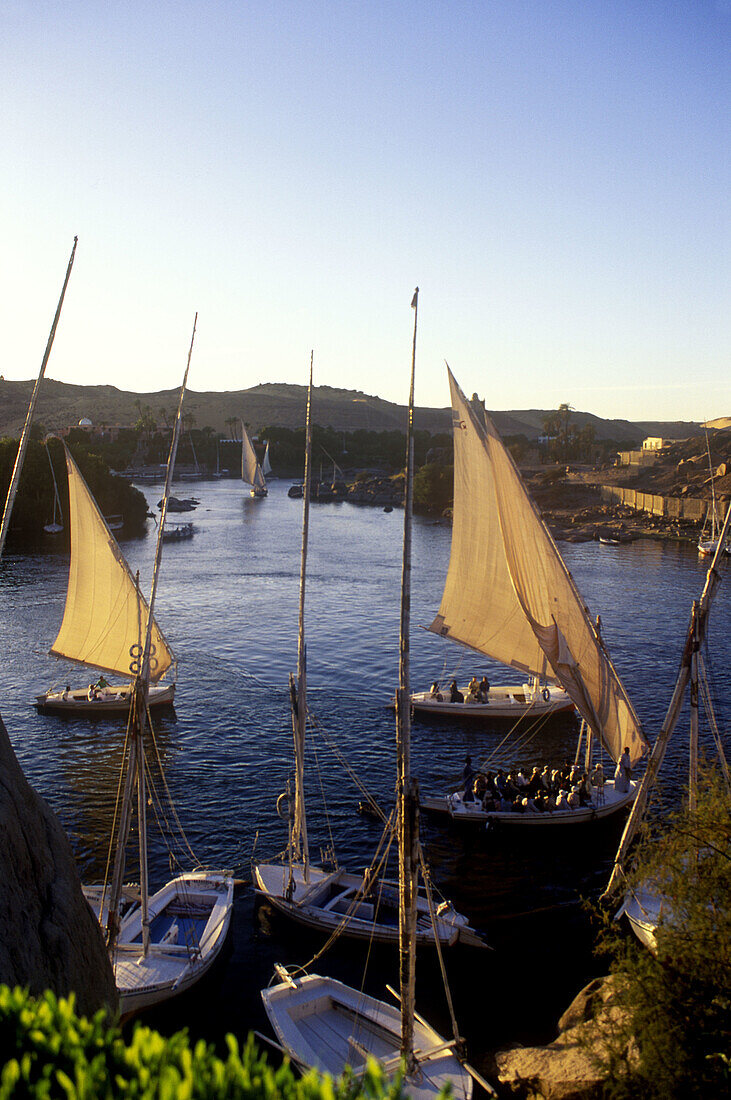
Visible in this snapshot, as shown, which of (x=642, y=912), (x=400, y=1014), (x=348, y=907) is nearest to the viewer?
(x=400, y=1014)

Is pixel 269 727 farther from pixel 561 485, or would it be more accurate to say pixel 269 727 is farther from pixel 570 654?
pixel 561 485

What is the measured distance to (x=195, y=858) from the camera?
26.6 m

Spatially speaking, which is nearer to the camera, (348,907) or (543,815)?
(348,907)

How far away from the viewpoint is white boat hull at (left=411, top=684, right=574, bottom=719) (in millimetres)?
39656

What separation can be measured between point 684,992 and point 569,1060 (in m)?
3.38

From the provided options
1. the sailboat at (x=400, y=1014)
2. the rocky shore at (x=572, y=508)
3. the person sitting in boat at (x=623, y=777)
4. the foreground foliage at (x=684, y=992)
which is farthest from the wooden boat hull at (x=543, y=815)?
the rocky shore at (x=572, y=508)

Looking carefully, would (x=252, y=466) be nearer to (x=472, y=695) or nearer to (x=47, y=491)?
(x=47, y=491)

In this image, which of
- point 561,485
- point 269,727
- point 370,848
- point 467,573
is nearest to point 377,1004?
point 370,848

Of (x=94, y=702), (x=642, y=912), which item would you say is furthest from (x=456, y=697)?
(x=642, y=912)

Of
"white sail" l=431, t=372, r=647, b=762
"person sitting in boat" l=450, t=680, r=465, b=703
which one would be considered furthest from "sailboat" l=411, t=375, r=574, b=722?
"person sitting in boat" l=450, t=680, r=465, b=703

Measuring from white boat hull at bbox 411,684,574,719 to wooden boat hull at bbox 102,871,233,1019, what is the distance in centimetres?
1812

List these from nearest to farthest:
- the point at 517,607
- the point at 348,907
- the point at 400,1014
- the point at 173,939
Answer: the point at 400,1014
the point at 173,939
the point at 348,907
the point at 517,607

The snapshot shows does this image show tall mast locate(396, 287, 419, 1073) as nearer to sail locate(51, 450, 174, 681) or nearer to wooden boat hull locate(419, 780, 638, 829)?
wooden boat hull locate(419, 780, 638, 829)

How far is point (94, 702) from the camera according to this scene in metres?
40.4
